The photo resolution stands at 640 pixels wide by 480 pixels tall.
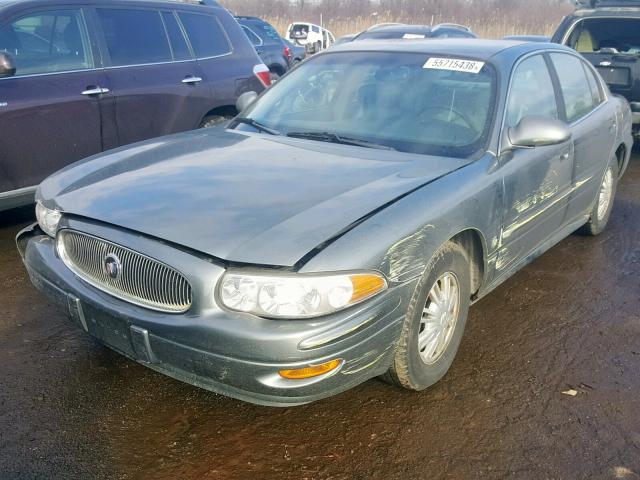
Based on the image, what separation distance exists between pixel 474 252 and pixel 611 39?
24.4 feet

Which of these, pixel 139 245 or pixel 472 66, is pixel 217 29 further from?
pixel 139 245

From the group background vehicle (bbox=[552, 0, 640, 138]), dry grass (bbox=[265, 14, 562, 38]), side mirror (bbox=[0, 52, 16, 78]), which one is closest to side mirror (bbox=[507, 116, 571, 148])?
Answer: side mirror (bbox=[0, 52, 16, 78])

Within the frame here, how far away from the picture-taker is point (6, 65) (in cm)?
439

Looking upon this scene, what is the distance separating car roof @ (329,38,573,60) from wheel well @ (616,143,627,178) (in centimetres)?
158

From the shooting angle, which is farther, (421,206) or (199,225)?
(421,206)

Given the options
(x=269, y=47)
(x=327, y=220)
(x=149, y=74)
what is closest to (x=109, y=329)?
(x=327, y=220)

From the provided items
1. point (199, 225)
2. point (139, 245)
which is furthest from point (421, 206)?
point (139, 245)

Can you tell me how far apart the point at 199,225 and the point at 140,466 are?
973 millimetres

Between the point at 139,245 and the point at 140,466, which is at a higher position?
the point at 139,245

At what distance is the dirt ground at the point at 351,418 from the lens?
2.50 metres

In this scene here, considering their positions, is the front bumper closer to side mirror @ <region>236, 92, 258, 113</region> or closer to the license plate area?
the license plate area

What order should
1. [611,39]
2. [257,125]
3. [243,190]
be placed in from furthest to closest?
[611,39] → [257,125] → [243,190]

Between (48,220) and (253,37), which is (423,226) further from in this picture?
(253,37)

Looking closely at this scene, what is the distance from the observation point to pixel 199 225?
2475 millimetres
